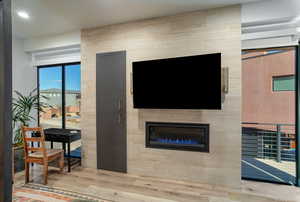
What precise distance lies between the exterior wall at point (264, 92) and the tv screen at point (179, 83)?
0.91m

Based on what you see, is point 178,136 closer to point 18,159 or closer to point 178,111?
point 178,111

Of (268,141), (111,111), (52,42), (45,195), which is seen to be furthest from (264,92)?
(52,42)

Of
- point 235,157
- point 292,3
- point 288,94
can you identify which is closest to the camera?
point 292,3

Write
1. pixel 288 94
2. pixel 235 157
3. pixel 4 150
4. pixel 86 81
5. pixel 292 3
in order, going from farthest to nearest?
pixel 86 81
pixel 288 94
pixel 235 157
pixel 292 3
pixel 4 150

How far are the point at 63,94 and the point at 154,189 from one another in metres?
→ 2.94

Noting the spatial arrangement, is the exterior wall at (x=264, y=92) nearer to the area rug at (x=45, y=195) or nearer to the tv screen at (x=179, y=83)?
the tv screen at (x=179, y=83)

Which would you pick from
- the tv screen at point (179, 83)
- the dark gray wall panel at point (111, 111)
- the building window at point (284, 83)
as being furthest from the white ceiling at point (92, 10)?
the building window at point (284, 83)

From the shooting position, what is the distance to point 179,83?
259 cm

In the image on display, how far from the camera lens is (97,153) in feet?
10.4

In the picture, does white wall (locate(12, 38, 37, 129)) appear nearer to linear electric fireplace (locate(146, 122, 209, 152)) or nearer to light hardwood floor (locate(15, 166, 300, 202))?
light hardwood floor (locate(15, 166, 300, 202))

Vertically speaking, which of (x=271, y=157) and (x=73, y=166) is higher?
(x=271, y=157)

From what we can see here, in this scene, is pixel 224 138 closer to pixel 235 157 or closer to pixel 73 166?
pixel 235 157

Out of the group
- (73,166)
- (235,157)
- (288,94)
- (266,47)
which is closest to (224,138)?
(235,157)

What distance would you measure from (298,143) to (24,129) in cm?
428
